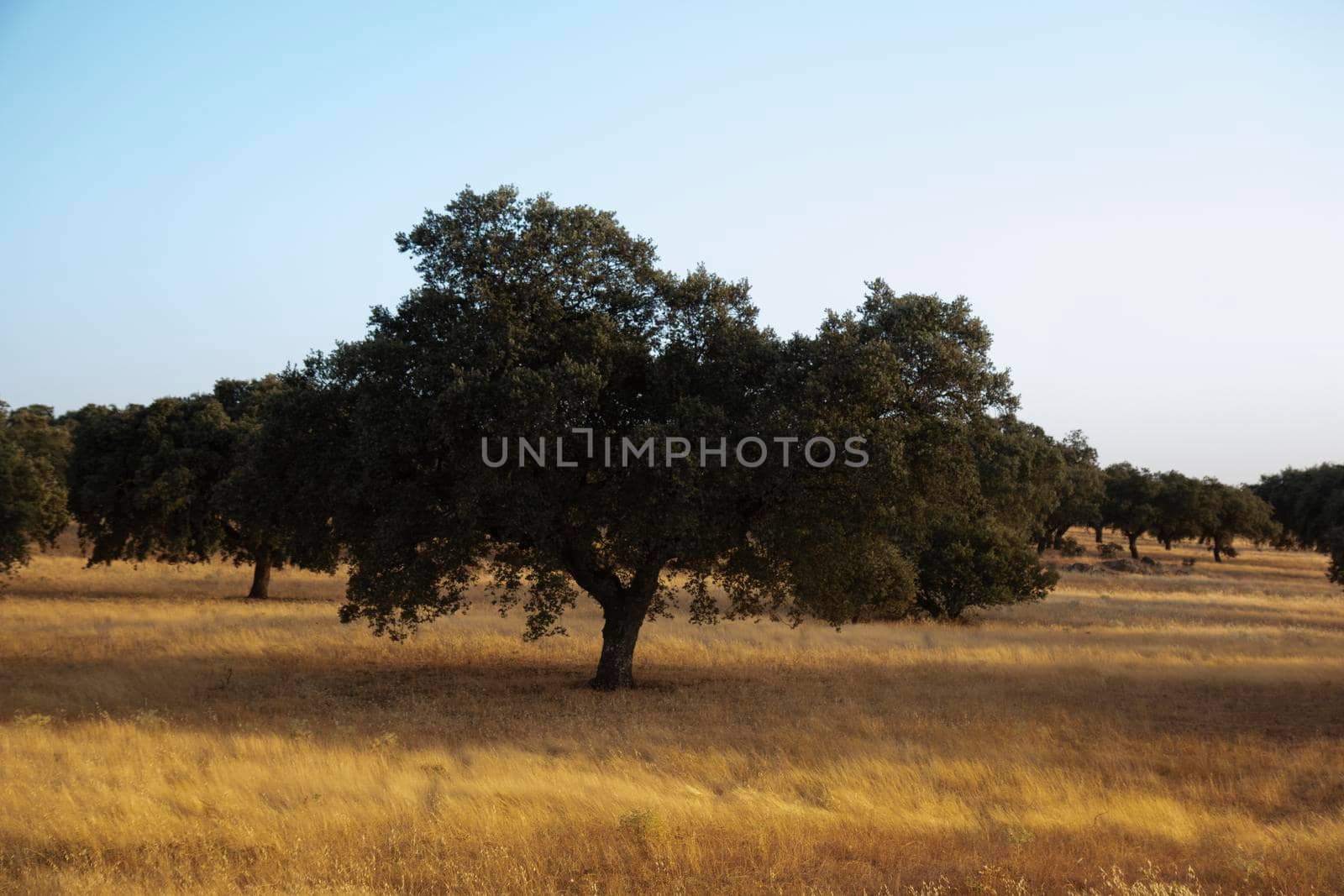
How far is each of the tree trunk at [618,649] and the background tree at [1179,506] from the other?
2617 inches

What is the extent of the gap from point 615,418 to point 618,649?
17.6ft

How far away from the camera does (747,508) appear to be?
63.9 feet

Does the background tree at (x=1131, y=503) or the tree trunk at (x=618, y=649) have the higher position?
the background tree at (x=1131, y=503)

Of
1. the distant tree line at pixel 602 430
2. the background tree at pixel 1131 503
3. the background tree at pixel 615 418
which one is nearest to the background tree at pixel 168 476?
the distant tree line at pixel 602 430

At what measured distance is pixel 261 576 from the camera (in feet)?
129

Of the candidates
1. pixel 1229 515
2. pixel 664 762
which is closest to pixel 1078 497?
pixel 1229 515

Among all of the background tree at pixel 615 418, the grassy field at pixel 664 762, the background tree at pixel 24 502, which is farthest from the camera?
the background tree at pixel 24 502

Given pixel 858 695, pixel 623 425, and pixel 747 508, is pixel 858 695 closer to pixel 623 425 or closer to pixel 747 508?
pixel 747 508

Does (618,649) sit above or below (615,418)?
below

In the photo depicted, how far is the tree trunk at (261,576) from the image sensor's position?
39.0m

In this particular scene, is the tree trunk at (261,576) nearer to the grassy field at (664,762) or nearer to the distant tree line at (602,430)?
the grassy field at (664,762)

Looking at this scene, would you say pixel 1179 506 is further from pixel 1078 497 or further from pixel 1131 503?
pixel 1078 497

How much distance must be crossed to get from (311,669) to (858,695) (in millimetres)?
13349

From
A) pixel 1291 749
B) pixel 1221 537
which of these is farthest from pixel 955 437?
pixel 1221 537
